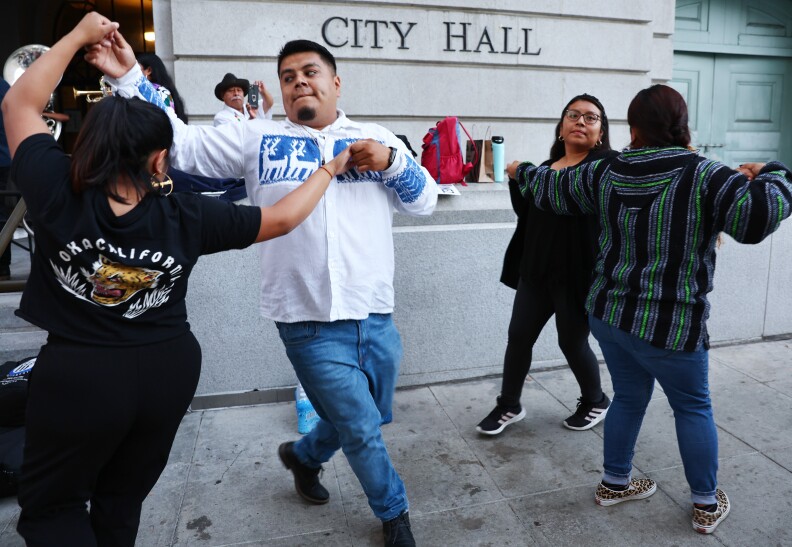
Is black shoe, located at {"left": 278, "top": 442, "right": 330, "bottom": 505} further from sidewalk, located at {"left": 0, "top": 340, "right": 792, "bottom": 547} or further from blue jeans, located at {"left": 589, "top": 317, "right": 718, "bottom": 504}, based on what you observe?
blue jeans, located at {"left": 589, "top": 317, "right": 718, "bottom": 504}

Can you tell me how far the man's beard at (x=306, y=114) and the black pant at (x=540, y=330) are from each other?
1729mm

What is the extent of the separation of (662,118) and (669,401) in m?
1.21

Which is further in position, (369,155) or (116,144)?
(369,155)

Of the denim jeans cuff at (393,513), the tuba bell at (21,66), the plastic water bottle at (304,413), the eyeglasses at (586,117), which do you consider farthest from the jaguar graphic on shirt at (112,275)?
the tuba bell at (21,66)

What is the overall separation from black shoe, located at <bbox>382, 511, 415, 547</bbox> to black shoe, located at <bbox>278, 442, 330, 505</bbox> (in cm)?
53

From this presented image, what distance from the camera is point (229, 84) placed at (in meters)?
5.13

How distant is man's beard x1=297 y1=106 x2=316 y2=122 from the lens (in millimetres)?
2611

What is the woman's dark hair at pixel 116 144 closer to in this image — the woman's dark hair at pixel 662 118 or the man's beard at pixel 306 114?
the man's beard at pixel 306 114

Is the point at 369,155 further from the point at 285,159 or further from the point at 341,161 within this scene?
the point at 285,159

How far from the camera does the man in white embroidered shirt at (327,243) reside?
261 centimetres

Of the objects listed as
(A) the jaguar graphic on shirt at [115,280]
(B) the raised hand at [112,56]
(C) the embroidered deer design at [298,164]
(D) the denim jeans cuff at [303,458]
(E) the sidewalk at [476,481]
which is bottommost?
(E) the sidewalk at [476,481]

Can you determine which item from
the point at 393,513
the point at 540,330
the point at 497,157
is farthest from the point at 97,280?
the point at 497,157

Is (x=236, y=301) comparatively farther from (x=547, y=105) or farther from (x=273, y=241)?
(x=547, y=105)

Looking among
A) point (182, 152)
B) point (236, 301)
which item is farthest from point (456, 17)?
point (182, 152)
